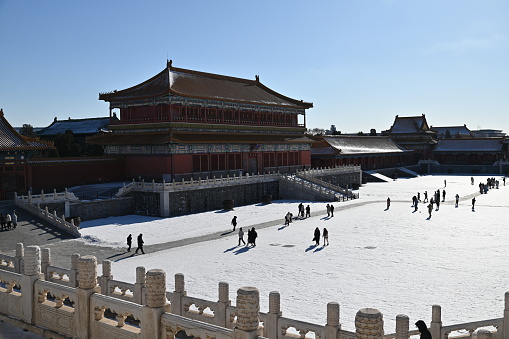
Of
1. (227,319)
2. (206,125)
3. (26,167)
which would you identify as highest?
(206,125)

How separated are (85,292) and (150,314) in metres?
2.13

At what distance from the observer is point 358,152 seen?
7988 centimetres

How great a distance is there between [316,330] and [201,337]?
3.04m

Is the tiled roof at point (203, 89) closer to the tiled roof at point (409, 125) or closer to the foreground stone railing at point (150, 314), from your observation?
the foreground stone railing at point (150, 314)

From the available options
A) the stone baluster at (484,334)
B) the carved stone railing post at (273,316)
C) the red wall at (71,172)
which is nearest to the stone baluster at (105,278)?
the carved stone railing post at (273,316)

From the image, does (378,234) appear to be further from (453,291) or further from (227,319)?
(227,319)

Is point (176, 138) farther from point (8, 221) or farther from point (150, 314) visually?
point (150, 314)

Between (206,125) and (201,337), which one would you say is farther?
(206,125)

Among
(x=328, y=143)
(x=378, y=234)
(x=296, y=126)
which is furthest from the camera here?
(x=328, y=143)

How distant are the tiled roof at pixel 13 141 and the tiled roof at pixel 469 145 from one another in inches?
3266

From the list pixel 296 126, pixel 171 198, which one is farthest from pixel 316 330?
pixel 296 126

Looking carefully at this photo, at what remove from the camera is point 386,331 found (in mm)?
16203

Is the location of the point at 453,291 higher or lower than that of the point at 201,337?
lower

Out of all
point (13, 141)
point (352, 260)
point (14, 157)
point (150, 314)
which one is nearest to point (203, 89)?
point (13, 141)
